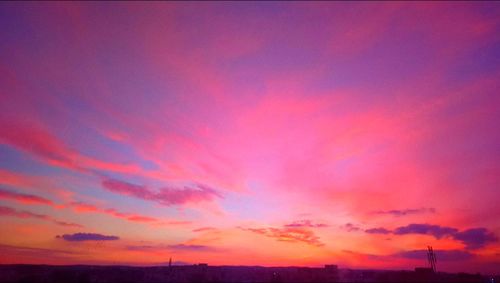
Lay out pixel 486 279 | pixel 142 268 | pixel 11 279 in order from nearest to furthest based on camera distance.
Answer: pixel 11 279 → pixel 142 268 → pixel 486 279

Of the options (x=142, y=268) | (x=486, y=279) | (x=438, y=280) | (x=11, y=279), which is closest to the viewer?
(x=11, y=279)

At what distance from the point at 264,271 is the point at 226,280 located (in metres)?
5.54

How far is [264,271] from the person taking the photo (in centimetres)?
5053

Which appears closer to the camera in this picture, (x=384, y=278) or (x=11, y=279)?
(x=11, y=279)

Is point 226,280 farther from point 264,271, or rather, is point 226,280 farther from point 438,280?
point 438,280

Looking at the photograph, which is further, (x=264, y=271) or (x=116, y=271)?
(x=264, y=271)

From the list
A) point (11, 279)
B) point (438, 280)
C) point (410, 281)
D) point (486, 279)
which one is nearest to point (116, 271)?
point (11, 279)

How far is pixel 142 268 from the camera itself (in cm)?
4784

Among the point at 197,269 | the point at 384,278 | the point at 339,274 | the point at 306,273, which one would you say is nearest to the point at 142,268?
the point at 197,269

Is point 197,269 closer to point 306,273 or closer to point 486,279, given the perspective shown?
point 306,273

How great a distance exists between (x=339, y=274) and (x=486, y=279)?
26.9 metres

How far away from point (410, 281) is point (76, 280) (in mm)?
42152

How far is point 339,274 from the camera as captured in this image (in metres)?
50.3

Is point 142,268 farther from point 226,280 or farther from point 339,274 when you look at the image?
point 339,274
